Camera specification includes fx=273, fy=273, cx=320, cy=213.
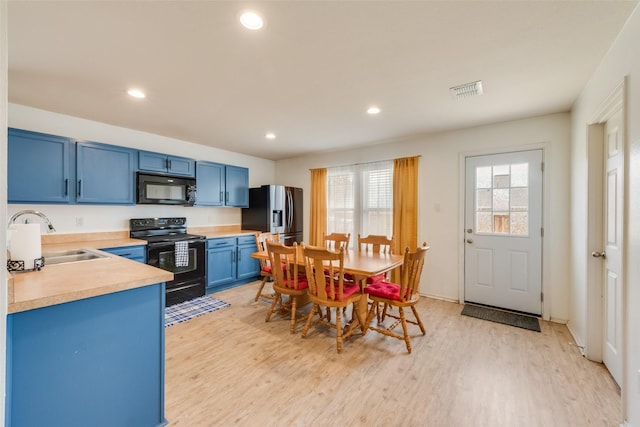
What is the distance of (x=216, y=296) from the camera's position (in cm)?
401

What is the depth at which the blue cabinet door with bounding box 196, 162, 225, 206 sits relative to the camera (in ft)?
14.1

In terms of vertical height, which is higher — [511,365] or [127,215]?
[127,215]

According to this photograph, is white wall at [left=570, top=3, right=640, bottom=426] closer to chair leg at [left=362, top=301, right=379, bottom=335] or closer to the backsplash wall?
chair leg at [left=362, top=301, right=379, bottom=335]

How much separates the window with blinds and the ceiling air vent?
5.90 ft

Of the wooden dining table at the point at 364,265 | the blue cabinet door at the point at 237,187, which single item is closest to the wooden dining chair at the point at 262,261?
the wooden dining table at the point at 364,265

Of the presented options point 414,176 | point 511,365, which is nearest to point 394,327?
point 511,365

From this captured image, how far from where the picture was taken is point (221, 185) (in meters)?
4.62

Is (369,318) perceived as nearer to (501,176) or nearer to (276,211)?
(501,176)

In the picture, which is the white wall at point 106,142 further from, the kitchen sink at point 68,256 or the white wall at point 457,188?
the white wall at point 457,188

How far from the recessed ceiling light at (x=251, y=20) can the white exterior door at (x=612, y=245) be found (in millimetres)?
2581

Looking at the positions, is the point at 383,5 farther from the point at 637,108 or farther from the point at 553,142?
the point at 553,142

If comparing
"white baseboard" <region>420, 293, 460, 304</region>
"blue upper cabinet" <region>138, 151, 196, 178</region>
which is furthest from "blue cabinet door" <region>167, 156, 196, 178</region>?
"white baseboard" <region>420, 293, 460, 304</region>

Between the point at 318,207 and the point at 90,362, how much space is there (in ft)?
13.4

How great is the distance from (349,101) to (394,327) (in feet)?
7.78
